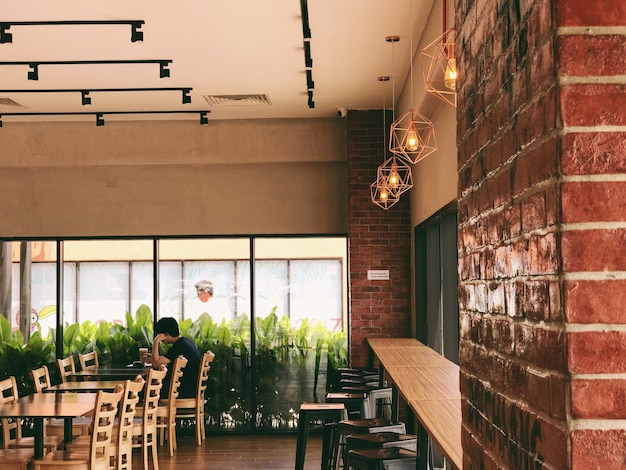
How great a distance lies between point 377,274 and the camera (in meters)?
8.67

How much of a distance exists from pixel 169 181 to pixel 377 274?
8.70ft

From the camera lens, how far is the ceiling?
5562mm

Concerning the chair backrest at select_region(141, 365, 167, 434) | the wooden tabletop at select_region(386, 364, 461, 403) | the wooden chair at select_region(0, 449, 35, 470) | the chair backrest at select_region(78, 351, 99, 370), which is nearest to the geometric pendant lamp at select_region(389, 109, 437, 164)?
the wooden tabletop at select_region(386, 364, 461, 403)

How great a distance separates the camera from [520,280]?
1.28 meters

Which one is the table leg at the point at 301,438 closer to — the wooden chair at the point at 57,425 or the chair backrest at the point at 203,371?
the wooden chair at the point at 57,425

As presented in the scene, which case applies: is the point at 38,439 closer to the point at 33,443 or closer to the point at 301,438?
the point at 33,443

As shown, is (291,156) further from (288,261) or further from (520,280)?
(520,280)

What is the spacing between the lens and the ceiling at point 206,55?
18.2 ft

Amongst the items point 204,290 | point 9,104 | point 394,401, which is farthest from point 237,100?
point 394,401

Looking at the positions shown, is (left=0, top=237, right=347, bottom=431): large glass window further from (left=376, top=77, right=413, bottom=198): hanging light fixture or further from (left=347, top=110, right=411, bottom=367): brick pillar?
(left=376, top=77, right=413, bottom=198): hanging light fixture

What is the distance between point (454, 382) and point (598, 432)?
146 inches

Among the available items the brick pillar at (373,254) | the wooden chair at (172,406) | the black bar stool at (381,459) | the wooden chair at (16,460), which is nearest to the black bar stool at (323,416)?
the black bar stool at (381,459)

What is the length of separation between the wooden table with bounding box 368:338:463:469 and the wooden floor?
1416 mm

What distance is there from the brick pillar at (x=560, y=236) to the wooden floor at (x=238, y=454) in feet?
19.6
